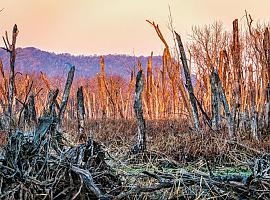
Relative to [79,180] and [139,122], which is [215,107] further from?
[79,180]

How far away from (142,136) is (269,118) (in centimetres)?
376

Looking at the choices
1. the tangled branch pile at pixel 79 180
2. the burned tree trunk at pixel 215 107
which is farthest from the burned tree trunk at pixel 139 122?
the tangled branch pile at pixel 79 180

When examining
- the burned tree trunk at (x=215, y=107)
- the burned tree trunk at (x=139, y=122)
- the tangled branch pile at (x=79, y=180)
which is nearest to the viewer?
the tangled branch pile at (x=79, y=180)

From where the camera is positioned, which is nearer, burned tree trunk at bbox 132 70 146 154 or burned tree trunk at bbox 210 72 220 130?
burned tree trunk at bbox 132 70 146 154

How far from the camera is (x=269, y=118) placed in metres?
8.85

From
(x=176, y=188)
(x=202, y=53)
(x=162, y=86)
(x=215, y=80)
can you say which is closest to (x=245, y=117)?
(x=215, y=80)

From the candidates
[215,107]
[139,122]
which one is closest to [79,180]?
[139,122]

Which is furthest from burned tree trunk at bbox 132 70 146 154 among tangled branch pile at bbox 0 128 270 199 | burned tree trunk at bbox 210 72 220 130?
tangled branch pile at bbox 0 128 270 199

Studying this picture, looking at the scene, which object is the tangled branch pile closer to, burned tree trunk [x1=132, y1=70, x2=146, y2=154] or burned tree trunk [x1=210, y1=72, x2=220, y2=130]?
burned tree trunk [x1=132, y1=70, x2=146, y2=154]

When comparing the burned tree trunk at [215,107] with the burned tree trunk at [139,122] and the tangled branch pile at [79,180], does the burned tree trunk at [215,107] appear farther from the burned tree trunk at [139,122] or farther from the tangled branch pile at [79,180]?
the tangled branch pile at [79,180]

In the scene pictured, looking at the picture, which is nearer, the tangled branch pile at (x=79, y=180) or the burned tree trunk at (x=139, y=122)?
the tangled branch pile at (x=79, y=180)

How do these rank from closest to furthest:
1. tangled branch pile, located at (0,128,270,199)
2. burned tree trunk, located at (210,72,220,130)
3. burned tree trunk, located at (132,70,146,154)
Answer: tangled branch pile, located at (0,128,270,199)
burned tree trunk, located at (132,70,146,154)
burned tree trunk, located at (210,72,220,130)

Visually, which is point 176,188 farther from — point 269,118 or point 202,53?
point 202,53

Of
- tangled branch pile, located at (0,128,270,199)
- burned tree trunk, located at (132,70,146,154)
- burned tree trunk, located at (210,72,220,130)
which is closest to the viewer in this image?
tangled branch pile, located at (0,128,270,199)
